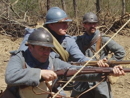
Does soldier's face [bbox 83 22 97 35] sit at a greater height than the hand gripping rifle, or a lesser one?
greater

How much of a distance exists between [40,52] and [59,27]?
1019mm

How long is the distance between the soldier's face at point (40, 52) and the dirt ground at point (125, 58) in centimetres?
453

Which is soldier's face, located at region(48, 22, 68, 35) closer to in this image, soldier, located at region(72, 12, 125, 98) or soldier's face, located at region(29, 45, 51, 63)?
soldier's face, located at region(29, 45, 51, 63)

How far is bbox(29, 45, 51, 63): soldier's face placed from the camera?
317 centimetres

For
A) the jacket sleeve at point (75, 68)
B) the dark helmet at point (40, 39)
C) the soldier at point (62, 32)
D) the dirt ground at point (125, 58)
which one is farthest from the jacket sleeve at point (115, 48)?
the dirt ground at point (125, 58)

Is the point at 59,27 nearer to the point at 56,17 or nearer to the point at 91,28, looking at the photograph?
the point at 56,17

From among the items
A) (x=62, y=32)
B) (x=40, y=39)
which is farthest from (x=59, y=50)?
(x=40, y=39)

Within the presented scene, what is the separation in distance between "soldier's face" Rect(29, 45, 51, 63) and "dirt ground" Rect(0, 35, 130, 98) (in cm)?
453

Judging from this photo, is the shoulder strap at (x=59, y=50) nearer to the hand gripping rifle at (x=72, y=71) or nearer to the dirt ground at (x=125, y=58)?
the hand gripping rifle at (x=72, y=71)

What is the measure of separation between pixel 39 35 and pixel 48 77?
466 mm

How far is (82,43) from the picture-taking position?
5297mm

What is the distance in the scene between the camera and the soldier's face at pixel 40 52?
3.17 meters

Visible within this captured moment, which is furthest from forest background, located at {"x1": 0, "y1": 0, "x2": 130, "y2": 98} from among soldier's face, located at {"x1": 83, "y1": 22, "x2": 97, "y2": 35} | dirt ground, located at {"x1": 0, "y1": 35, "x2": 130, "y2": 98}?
soldier's face, located at {"x1": 83, "y1": 22, "x2": 97, "y2": 35}

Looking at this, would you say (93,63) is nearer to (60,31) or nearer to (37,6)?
(60,31)
